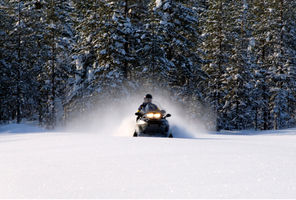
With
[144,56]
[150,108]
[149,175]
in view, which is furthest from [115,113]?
[149,175]

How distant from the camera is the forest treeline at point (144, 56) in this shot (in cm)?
2688

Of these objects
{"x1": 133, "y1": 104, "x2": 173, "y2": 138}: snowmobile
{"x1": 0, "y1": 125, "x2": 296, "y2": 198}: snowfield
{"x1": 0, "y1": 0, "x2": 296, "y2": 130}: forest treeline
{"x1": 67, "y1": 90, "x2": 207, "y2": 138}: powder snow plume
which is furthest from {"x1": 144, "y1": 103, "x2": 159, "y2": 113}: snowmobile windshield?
{"x1": 0, "y1": 0, "x2": 296, "y2": 130}: forest treeline

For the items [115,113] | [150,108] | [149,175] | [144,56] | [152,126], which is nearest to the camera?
[149,175]

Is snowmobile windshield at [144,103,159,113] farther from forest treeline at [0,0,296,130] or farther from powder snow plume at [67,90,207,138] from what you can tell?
forest treeline at [0,0,296,130]

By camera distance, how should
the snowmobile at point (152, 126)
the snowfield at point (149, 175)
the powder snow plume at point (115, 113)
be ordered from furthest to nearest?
the powder snow plume at point (115, 113) < the snowmobile at point (152, 126) < the snowfield at point (149, 175)

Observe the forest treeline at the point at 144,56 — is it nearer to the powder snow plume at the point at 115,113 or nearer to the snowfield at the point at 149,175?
the powder snow plume at the point at 115,113

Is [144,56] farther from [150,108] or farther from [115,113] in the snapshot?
[150,108]

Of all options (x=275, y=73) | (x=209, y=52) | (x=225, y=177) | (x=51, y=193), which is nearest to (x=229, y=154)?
(x=225, y=177)

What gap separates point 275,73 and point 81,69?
21.4 metres

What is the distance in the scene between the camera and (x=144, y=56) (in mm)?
28094

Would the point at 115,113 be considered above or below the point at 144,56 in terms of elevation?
below

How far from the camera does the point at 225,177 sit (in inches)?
181

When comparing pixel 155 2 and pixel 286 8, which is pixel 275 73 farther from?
pixel 155 2

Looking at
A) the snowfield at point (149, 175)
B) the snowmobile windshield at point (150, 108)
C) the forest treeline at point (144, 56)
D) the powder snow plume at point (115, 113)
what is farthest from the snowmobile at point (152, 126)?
the forest treeline at point (144, 56)
